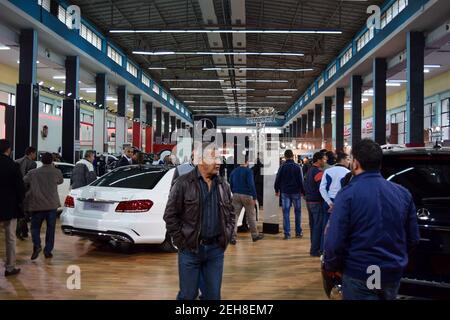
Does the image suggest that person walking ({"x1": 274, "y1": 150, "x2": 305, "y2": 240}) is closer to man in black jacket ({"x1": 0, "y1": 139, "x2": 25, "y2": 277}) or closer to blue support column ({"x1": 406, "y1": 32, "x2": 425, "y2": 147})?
man in black jacket ({"x1": 0, "y1": 139, "x2": 25, "y2": 277})

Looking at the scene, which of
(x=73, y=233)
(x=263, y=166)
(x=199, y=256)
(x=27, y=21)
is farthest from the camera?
(x=27, y=21)

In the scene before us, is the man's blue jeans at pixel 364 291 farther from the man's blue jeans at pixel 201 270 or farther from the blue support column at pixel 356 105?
the blue support column at pixel 356 105

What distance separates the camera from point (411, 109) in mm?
13758

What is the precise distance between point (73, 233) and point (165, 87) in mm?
29643

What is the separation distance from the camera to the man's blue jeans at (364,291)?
246 centimetres

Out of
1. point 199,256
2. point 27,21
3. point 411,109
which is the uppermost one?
point 27,21

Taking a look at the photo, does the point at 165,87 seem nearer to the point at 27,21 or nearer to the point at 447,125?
the point at 447,125

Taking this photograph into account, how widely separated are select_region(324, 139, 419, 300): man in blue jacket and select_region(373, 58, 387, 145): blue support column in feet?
52.2

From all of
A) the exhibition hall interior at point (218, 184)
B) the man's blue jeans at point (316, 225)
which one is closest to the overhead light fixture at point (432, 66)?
the exhibition hall interior at point (218, 184)

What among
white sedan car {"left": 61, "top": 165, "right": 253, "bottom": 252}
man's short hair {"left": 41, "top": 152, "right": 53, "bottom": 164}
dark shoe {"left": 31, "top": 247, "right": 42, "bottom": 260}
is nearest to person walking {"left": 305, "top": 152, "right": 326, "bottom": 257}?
white sedan car {"left": 61, "top": 165, "right": 253, "bottom": 252}

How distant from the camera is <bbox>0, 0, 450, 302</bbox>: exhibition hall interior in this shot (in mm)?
2682

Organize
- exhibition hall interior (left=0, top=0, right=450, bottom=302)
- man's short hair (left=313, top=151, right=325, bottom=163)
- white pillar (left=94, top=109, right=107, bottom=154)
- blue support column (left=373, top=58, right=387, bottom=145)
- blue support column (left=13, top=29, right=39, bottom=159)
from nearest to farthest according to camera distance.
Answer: exhibition hall interior (left=0, top=0, right=450, bottom=302)
man's short hair (left=313, top=151, right=325, bottom=163)
blue support column (left=13, top=29, right=39, bottom=159)
white pillar (left=94, top=109, right=107, bottom=154)
blue support column (left=373, top=58, right=387, bottom=145)
